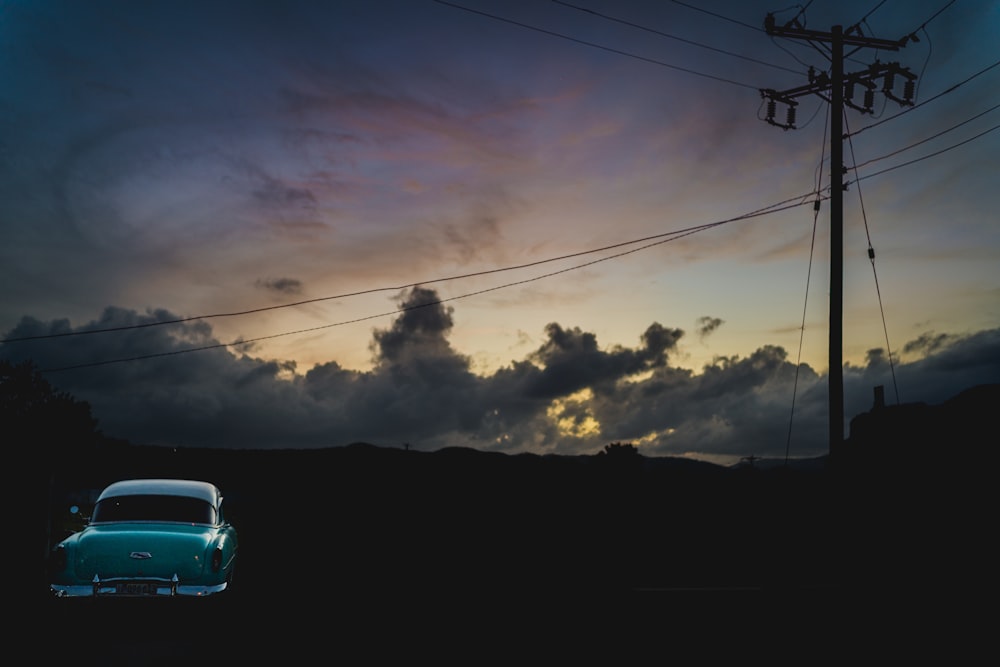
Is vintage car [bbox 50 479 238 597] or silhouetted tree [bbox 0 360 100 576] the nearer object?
vintage car [bbox 50 479 238 597]

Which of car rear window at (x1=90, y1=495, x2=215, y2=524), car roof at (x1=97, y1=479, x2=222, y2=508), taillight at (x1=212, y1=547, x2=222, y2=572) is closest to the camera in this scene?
taillight at (x1=212, y1=547, x2=222, y2=572)

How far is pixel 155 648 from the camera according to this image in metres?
8.85

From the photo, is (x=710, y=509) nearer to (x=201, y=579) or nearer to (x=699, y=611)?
(x=699, y=611)

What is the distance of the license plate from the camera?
1073 cm

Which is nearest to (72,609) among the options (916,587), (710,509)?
(916,587)

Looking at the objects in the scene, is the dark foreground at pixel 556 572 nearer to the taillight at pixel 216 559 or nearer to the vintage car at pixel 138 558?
the vintage car at pixel 138 558

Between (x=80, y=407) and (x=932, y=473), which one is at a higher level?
(x=80, y=407)

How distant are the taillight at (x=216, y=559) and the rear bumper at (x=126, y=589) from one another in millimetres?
443

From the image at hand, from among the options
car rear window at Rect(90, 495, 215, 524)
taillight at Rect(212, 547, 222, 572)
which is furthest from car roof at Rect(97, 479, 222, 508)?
taillight at Rect(212, 547, 222, 572)

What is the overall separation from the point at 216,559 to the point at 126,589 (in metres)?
1.20

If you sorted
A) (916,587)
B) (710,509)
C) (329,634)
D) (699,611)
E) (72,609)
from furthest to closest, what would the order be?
(710,509) < (916,587) < (72,609) < (699,611) < (329,634)

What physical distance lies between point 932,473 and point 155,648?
37100mm

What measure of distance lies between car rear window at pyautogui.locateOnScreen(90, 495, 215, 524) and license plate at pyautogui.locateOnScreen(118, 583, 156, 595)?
153 cm

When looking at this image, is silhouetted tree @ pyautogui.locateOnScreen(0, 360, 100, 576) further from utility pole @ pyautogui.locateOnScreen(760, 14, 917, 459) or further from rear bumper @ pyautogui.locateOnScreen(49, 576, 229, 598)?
utility pole @ pyautogui.locateOnScreen(760, 14, 917, 459)
